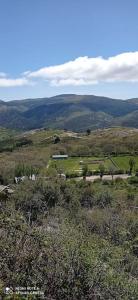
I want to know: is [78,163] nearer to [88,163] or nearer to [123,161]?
[88,163]

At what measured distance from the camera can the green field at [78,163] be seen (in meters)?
90.9

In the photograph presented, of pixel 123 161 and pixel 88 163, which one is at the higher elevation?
pixel 123 161

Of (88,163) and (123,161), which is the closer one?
(123,161)

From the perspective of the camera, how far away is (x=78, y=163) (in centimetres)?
10056

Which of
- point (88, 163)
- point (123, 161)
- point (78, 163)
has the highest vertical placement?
point (123, 161)

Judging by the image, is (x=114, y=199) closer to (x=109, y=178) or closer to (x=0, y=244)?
(x=109, y=178)

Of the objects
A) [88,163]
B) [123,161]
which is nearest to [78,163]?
[88,163]

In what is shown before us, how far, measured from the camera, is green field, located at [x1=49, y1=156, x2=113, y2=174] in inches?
3578

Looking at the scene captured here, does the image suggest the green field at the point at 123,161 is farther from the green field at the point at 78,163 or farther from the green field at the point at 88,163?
the green field at the point at 78,163

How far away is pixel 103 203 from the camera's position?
51.0 m

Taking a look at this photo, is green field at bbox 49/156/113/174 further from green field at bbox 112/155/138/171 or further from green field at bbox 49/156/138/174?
green field at bbox 112/155/138/171

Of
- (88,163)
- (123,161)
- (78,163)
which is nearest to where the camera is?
(123,161)

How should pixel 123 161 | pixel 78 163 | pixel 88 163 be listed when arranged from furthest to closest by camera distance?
pixel 78 163, pixel 88 163, pixel 123 161

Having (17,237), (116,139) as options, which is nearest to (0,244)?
(17,237)
